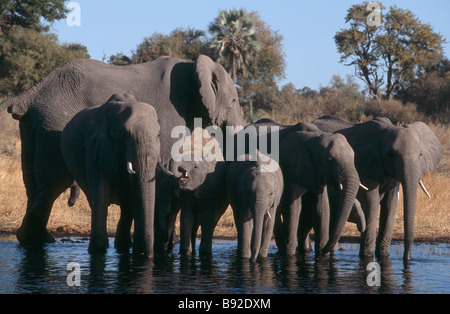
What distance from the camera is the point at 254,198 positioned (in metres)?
10.5

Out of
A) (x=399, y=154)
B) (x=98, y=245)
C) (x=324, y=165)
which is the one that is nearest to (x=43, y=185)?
(x=98, y=245)

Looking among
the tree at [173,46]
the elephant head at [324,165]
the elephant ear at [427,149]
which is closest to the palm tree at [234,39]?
A: the tree at [173,46]

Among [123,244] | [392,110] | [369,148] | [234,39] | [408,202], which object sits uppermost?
[234,39]

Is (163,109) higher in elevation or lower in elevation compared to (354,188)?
higher

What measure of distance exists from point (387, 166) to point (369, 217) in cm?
84

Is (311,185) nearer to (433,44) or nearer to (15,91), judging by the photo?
(15,91)

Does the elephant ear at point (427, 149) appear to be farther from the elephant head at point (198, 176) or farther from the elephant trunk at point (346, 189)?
the elephant head at point (198, 176)

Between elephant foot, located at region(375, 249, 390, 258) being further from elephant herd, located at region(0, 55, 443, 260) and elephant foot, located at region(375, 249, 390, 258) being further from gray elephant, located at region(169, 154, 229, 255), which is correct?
gray elephant, located at region(169, 154, 229, 255)

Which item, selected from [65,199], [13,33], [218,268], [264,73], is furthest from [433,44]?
[218,268]

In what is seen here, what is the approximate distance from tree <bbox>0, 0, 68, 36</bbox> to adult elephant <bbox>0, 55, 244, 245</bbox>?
23662 mm

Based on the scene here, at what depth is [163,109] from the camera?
13.5m

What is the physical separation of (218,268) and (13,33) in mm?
29412

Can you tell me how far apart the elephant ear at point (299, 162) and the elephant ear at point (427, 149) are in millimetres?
1599

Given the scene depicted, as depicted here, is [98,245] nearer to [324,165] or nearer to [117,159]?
[117,159]
